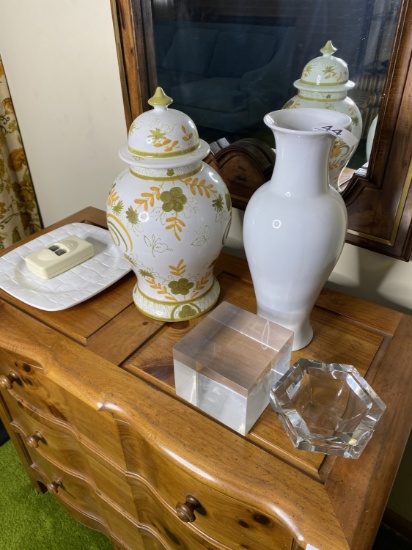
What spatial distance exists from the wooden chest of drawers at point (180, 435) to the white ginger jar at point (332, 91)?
0.24 m

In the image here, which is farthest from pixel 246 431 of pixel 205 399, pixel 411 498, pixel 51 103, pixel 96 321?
pixel 51 103

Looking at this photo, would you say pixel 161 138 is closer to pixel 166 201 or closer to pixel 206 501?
pixel 166 201

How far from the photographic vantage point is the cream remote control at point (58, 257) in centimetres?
82

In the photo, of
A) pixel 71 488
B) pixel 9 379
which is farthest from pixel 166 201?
pixel 71 488

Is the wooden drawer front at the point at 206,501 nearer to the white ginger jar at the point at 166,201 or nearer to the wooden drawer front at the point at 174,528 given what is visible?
the wooden drawer front at the point at 174,528

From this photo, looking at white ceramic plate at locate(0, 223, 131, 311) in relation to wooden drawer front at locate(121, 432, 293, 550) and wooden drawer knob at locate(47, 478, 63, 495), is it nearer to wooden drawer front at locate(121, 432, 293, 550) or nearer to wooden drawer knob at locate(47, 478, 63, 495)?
wooden drawer front at locate(121, 432, 293, 550)

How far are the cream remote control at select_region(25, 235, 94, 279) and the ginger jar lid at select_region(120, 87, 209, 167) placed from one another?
286 mm

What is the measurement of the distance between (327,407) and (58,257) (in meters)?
0.55

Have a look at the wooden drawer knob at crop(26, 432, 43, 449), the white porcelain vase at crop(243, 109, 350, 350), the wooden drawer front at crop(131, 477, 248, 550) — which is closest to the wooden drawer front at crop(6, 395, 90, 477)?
the wooden drawer knob at crop(26, 432, 43, 449)

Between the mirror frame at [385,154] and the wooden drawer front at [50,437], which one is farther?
the wooden drawer front at [50,437]

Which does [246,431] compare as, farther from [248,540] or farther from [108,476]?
[108,476]

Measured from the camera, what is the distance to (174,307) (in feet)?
2.38

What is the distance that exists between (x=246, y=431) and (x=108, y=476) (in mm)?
387

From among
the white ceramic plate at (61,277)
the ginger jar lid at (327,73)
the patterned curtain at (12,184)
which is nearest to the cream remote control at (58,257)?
the white ceramic plate at (61,277)
